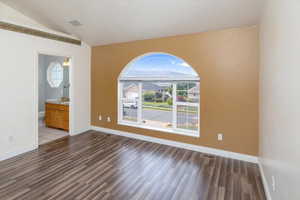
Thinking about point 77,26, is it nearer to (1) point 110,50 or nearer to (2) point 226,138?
(1) point 110,50

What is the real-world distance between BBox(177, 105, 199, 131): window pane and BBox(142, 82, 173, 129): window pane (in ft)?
0.80

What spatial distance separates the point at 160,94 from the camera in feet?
13.6

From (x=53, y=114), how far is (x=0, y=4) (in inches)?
113

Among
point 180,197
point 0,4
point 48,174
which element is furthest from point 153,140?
point 0,4

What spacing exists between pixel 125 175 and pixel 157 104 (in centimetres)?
202

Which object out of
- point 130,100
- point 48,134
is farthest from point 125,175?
point 48,134

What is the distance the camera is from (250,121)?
3.03 metres

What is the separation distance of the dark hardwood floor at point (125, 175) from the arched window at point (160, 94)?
71 cm

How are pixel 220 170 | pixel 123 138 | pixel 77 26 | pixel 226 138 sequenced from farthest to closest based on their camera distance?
pixel 123 138 < pixel 77 26 < pixel 226 138 < pixel 220 170

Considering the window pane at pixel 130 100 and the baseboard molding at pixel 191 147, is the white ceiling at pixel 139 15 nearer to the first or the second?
the window pane at pixel 130 100

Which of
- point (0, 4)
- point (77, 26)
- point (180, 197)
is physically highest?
point (0, 4)

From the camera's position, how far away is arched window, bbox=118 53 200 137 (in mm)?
3707

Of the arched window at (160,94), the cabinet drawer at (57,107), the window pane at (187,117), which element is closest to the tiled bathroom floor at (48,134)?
the cabinet drawer at (57,107)

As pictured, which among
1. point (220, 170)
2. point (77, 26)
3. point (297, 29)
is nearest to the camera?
point (297, 29)
